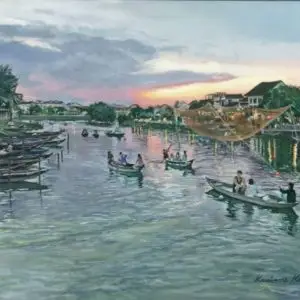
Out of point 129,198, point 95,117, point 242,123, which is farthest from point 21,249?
point 95,117

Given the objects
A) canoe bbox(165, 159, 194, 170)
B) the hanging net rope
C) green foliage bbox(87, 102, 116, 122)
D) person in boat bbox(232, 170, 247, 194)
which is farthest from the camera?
green foliage bbox(87, 102, 116, 122)

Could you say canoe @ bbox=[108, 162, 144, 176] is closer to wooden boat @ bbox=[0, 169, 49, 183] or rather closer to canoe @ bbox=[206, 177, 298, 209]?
wooden boat @ bbox=[0, 169, 49, 183]

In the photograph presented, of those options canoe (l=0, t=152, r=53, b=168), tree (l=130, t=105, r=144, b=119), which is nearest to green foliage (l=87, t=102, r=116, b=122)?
tree (l=130, t=105, r=144, b=119)

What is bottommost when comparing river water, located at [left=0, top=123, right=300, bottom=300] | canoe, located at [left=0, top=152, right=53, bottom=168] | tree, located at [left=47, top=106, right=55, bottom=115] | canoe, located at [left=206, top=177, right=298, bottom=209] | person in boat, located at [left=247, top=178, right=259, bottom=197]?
river water, located at [left=0, top=123, right=300, bottom=300]

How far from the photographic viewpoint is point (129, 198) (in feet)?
41.4

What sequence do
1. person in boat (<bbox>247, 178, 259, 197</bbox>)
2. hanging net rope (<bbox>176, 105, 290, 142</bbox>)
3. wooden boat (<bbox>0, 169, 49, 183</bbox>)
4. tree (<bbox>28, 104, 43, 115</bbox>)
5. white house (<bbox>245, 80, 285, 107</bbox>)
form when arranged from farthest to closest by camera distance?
tree (<bbox>28, 104, 43, 115</bbox>), white house (<bbox>245, 80, 285, 107</bbox>), hanging net rope (<bbox>176, 105, 290, 142</bbox>), wooden boat (<bbox>0, 169, 49, 183</bbox>), person in boat (<bbox>247, 178, 259, 197</bbox>)

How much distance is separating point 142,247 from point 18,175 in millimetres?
7626

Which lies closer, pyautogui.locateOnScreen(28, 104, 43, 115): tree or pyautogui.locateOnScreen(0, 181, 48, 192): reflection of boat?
pyautogui.locateOnScreen(0, 181, 48, 192): reflection of boat

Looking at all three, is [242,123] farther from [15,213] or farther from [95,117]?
[95,117]

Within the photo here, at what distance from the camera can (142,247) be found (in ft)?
27.1

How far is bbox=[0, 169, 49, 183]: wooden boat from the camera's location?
580 inches

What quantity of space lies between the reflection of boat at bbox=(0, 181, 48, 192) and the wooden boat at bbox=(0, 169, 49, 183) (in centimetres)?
13

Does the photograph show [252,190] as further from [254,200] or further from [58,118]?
[58,118]
